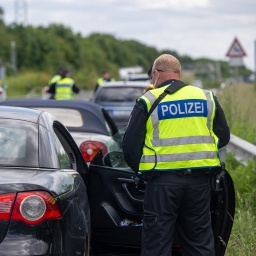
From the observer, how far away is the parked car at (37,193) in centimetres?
495

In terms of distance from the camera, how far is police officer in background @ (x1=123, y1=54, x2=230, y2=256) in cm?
564

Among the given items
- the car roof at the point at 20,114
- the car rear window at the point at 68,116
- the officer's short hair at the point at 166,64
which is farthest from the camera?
the car rear window at the point at 68,116

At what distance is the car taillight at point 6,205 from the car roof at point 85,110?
18.4 ft

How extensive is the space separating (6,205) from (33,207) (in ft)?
0.50

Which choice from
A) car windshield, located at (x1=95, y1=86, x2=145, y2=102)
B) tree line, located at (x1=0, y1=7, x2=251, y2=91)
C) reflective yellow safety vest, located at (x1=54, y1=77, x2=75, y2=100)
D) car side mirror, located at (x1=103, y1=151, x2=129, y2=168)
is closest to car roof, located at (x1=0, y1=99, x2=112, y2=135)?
car side mirror, located at (x1=103, y1=151, x2=129, y2=168)

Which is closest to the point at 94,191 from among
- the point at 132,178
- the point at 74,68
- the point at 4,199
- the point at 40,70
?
the point at 132,178

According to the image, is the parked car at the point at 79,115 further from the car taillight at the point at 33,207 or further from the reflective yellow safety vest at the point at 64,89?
the reflective yellow safety vest at the point at 64,89

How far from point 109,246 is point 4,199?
2.31 metres

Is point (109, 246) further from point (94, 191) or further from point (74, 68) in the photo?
point (74, 68)

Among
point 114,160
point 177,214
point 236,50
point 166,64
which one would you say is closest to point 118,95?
point 236,50

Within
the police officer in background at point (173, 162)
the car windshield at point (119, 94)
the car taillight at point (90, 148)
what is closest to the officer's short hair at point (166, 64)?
the police officer in background at point (173, 162)

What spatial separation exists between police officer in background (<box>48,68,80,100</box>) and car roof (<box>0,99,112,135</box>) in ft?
30.7

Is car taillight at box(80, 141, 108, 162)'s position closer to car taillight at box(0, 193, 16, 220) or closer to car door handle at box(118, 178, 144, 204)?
car door handle at box(118, 178, 144, 204)

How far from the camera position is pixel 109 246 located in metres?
7.15
